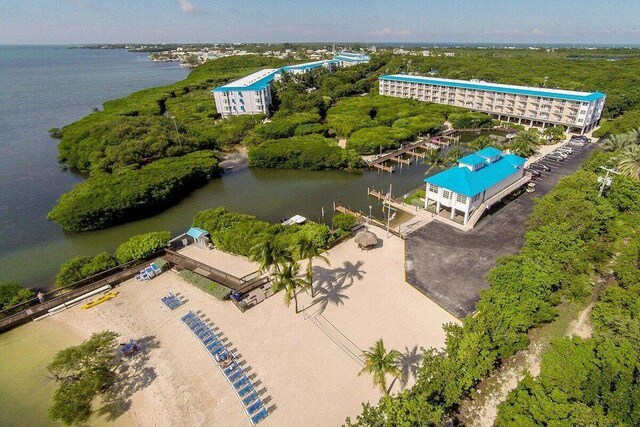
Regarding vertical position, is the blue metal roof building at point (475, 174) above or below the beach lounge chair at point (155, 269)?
above

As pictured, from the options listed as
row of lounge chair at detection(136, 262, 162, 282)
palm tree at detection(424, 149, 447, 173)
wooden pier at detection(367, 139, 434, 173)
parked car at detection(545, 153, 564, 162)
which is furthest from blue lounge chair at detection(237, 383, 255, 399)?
parked car at detection(545, 153, 564, 162)

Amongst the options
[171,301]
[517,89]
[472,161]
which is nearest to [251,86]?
[517,89]

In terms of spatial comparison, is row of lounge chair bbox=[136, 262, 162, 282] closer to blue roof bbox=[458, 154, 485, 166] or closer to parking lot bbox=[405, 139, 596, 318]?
parking lot bbox=[405, 139, 596, 318]

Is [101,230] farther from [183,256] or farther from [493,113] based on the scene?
[493,113]

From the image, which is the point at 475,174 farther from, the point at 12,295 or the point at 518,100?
the point at 518,100

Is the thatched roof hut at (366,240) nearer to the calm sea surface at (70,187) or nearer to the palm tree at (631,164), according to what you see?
the calm sea surface at (70,187)

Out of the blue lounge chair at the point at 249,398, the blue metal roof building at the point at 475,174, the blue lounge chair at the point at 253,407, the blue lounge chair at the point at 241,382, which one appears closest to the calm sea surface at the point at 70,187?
the blue metal roof building at the point at 475,174
